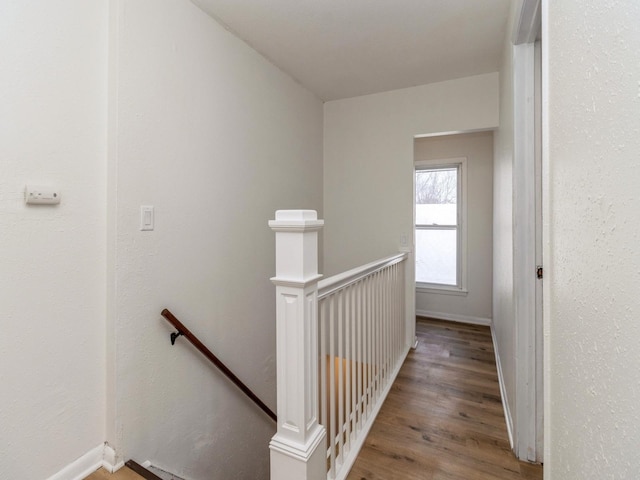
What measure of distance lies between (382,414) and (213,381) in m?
1.11

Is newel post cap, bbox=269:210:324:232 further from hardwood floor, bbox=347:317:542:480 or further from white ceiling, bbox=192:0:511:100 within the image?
white ceiling, bbox=192:0:511:100

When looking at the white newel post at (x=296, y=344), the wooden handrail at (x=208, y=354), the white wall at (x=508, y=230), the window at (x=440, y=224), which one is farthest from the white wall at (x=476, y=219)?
the white newel post at (x=296, y=344)

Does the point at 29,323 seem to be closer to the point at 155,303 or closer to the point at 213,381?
the point at 155,303

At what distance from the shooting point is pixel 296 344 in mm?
1235

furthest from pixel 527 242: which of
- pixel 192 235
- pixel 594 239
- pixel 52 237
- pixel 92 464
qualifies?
pixel 92 464

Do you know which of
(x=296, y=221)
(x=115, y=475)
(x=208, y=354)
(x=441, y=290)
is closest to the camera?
(x=296, y=221)

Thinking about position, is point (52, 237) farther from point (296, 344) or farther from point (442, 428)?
point (442, 428)

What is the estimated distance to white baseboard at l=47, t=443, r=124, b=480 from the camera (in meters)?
1.40

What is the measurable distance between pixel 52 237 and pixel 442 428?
2288mm

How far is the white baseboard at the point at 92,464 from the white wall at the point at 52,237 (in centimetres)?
3

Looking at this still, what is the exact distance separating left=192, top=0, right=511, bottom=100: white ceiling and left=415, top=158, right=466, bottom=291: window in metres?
1.57

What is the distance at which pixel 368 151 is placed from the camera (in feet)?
11.0

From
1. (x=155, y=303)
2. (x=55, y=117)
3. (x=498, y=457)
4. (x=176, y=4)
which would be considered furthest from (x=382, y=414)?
(x=176, y=4)

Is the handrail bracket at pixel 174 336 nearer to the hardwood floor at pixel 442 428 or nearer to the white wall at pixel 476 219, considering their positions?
the hardwood floor at pixel 442 428
